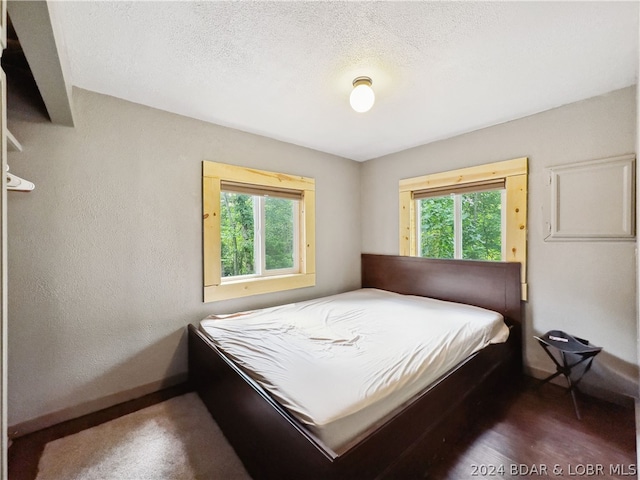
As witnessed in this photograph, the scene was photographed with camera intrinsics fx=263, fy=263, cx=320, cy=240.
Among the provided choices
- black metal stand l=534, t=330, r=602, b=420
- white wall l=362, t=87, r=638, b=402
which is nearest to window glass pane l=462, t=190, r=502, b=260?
white wall l=362, t=87, r=638, b=402

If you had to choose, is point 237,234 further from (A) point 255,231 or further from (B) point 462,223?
(B) point 462,223

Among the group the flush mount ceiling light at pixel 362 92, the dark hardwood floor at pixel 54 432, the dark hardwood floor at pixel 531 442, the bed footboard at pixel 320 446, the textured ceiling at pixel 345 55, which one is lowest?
the dark hardwood floor at pixel 54 432

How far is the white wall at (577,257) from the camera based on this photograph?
73.0 inches

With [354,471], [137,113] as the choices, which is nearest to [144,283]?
[137,113]

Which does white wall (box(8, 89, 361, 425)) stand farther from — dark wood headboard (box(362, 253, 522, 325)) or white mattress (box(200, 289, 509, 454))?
dark wood headboard (box(362, 253, 522, 325))

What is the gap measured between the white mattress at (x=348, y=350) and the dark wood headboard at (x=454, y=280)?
163mm

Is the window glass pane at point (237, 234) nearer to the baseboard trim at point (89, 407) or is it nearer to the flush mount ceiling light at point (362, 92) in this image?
the baseboard trim at point (89, 407)

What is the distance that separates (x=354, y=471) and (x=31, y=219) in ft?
7.59

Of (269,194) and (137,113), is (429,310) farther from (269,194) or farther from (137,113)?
(137,113)

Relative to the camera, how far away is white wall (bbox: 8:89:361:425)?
1.67 meters

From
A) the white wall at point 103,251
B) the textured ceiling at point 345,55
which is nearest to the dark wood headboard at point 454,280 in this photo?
the textured ceiling at point 345,55

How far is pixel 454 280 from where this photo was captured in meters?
2.70

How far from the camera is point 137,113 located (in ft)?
6.65

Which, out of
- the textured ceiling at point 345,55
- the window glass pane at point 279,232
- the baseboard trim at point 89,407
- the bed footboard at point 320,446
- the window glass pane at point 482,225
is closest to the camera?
the bed footboard at point 320,446
